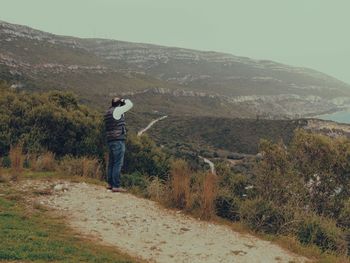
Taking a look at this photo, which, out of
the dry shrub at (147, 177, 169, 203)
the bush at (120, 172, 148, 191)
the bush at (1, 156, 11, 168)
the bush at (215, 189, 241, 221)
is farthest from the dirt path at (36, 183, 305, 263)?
the bush at (1, 156, 11, 168)

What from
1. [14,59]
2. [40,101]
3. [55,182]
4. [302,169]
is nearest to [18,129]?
[40,101]

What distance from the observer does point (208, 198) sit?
10.1m

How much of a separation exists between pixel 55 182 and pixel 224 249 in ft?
17.3

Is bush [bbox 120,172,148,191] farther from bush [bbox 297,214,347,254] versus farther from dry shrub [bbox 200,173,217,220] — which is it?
bush [bbox 297,214,347,254]

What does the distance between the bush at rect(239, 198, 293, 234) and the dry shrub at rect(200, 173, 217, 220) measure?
75cm

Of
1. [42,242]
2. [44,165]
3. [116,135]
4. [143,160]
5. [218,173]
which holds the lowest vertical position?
[143,160]

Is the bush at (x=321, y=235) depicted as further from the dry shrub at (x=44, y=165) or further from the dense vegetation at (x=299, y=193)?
the dry shrub at (x=44, y=165)

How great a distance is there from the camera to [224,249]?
820cm

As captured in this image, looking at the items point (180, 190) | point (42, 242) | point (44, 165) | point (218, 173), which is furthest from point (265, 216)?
point (218, 173)

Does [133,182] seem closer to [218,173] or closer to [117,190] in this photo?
[117,190]

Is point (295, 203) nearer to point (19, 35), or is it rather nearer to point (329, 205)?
point (329, 205)

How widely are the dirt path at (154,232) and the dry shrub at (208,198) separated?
339mm

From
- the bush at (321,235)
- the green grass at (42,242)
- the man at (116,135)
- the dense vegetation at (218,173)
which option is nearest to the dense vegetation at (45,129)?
the dense vegetation at (218,173)

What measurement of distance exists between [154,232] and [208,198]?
190 centimetres
